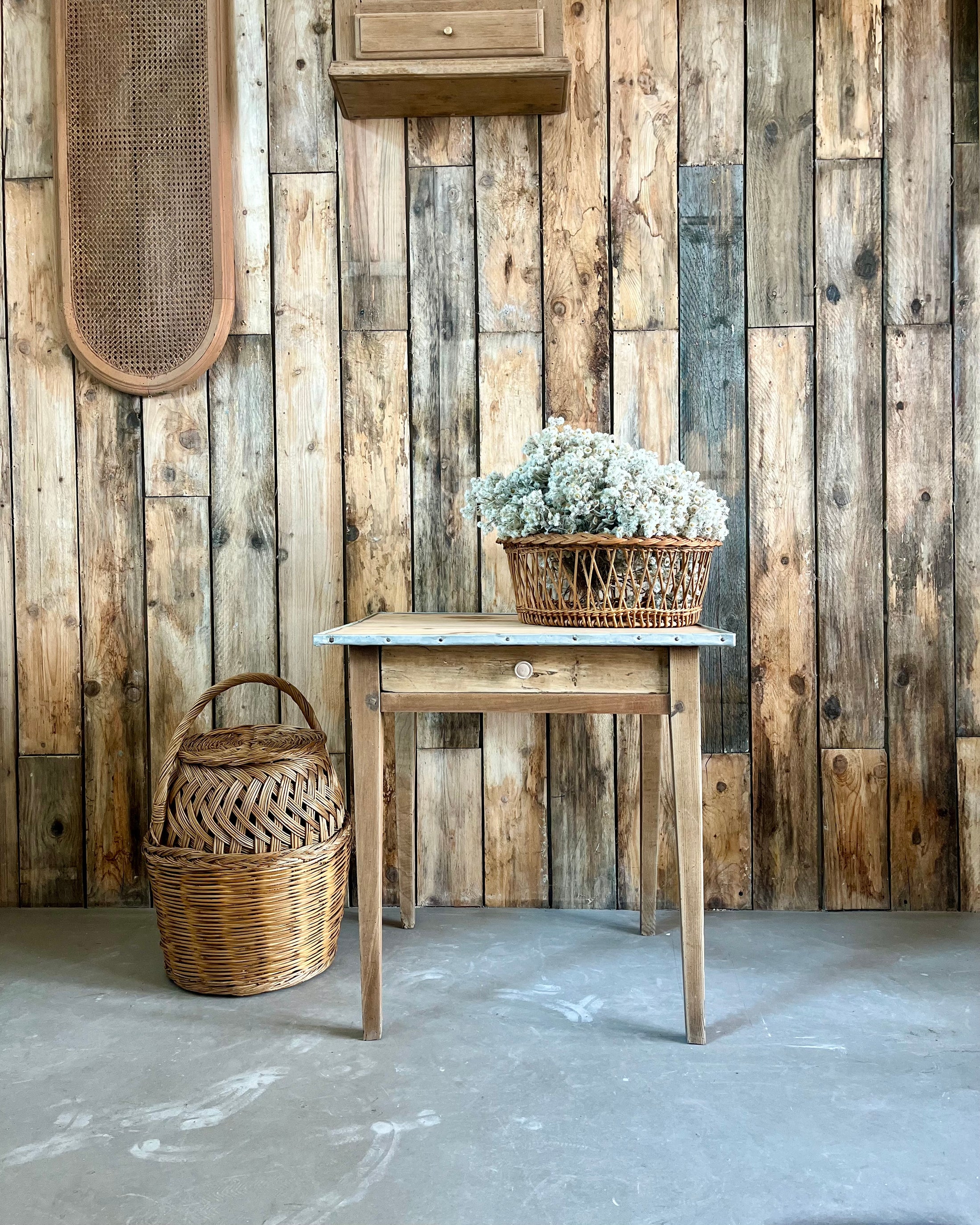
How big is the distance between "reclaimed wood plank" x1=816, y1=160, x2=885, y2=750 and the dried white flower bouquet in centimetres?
59

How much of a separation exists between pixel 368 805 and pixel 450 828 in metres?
0.62

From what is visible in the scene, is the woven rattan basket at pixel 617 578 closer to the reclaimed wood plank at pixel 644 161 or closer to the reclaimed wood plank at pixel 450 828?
the reclaimed wood plank at pixel 450 828

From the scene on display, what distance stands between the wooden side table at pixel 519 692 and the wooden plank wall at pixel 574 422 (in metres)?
0.51

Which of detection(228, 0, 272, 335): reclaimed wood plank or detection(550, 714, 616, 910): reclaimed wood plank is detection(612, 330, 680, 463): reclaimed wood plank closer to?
detection(550, 714, 616, 910): reclaimed wood plank

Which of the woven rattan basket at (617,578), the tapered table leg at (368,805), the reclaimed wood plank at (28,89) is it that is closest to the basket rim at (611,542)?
Answer: the woven rattan basket at (617,578)

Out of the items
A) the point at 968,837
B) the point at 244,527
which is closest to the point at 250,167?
the point at 244,527

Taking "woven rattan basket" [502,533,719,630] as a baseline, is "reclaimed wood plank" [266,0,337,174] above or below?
above

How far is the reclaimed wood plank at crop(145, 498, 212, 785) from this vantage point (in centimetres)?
217

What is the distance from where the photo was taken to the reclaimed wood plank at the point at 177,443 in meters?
2.16

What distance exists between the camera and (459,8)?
1.86m

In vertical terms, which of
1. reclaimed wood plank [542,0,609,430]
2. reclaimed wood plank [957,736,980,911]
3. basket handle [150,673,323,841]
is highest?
reclaimed wood plank [542,0,609,430]

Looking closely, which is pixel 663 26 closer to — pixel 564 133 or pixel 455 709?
pixel 564 133

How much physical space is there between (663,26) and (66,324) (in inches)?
57.6

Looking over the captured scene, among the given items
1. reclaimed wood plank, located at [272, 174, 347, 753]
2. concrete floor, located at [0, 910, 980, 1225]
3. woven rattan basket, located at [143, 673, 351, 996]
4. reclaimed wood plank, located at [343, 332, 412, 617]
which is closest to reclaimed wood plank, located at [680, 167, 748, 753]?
concrete floor, located at [0, 910, 980, 1225]
